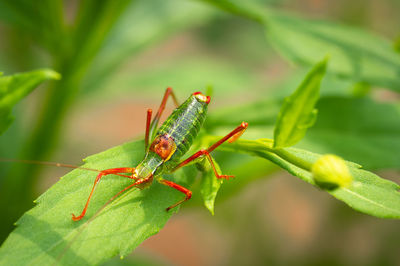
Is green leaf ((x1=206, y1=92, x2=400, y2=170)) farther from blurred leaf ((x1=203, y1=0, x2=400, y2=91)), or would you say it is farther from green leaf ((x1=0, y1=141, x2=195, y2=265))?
green leaf ((x1=0, y1=141, x2=195, y2=265))

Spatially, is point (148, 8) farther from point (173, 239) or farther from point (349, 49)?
point (173, 239)

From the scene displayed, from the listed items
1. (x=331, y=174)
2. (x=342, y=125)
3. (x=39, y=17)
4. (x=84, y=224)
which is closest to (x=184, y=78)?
(x=39, y=17)

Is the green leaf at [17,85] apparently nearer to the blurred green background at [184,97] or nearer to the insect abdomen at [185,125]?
the insect abdomen at [185,125]

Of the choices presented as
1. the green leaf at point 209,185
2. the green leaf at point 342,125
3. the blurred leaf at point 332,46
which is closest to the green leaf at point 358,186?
the green leaf at point 209,185

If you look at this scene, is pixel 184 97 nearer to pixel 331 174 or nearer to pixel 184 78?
pixel 184 78

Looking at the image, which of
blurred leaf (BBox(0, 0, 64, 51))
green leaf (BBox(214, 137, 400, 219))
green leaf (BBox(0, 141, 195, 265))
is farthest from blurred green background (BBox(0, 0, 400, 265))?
green leaf (BBox(0, 141, 195, 265))

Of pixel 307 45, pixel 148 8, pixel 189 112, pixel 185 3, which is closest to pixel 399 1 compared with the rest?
pixel 185 3
